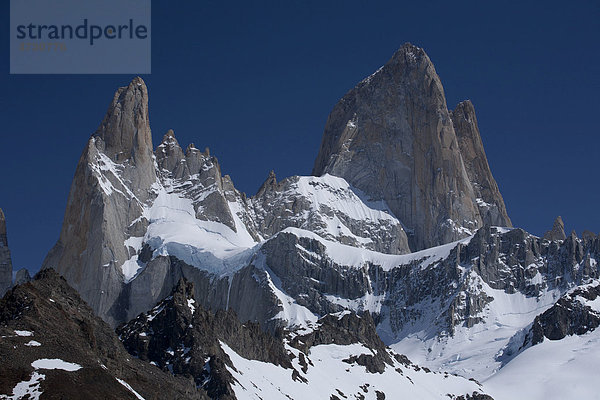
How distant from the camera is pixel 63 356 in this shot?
4188 inches

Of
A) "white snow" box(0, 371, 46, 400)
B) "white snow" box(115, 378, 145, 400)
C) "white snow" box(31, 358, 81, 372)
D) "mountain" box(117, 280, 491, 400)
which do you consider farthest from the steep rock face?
"white snow" box(0, 371, 46, 400)

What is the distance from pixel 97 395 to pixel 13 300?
17.9m

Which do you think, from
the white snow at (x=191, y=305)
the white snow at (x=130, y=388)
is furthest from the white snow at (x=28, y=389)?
the white snow at (x=191, y=305)

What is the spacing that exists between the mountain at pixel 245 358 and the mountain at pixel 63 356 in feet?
24.3

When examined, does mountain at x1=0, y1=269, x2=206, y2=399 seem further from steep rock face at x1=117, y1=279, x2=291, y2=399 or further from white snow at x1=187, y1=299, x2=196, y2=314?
white snow at x1=187, y1=299, x2=196, y2=314

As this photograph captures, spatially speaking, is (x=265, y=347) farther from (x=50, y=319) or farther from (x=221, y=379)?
(x=50, y=319)

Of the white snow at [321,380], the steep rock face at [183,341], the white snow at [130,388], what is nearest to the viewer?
the white snow at [130,388]

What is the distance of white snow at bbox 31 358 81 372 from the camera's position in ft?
338

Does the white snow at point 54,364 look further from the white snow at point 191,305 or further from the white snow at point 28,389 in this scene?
the white snow at point 191,305

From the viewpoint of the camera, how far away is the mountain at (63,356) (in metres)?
101

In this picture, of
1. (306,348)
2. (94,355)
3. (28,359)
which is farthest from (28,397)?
(306,348)

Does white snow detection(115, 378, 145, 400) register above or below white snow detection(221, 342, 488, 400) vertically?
below

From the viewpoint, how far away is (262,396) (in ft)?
472

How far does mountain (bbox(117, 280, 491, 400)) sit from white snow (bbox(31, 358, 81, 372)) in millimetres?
29597
